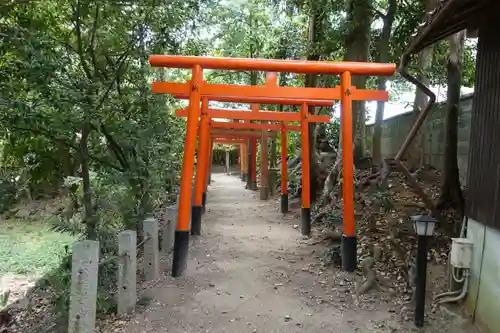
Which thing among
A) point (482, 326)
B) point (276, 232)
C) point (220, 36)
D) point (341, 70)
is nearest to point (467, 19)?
point (341, 70)

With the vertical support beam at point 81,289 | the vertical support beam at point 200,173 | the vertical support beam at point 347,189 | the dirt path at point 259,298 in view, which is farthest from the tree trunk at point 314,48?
the vertical support beam at point 81,289

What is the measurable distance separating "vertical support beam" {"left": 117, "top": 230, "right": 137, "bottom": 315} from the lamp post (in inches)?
110

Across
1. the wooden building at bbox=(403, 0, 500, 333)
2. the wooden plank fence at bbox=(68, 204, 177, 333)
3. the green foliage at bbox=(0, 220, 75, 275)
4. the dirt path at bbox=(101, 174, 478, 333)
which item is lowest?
the green foliage at bbox=(0, 220, 75, 275)

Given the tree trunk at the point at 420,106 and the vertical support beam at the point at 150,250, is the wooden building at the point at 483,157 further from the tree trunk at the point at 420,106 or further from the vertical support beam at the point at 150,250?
the tree trunk at the point at 420,106

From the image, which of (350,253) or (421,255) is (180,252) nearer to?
(350,253)

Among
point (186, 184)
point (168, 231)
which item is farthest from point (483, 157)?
point (168, 231)

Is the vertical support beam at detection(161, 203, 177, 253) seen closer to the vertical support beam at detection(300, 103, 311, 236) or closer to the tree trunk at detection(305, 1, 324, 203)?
the vertical support beam at detection(300, 103, 311, 236)

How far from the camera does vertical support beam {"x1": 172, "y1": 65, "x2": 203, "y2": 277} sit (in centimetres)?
579

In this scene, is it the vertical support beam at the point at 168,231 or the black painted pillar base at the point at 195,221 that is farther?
the black painted pillar base at the point at 195,221

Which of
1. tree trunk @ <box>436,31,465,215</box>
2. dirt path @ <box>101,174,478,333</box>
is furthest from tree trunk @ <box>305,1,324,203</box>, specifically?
dirt path @ <box>101,174,478,333</box>

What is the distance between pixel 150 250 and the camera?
213 inches

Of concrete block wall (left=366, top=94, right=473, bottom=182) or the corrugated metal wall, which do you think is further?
concrete block wall (left=366, top=94, right=473, bottom=182)

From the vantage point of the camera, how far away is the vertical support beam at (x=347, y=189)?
5863 millimetres

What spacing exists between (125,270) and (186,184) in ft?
5.65
